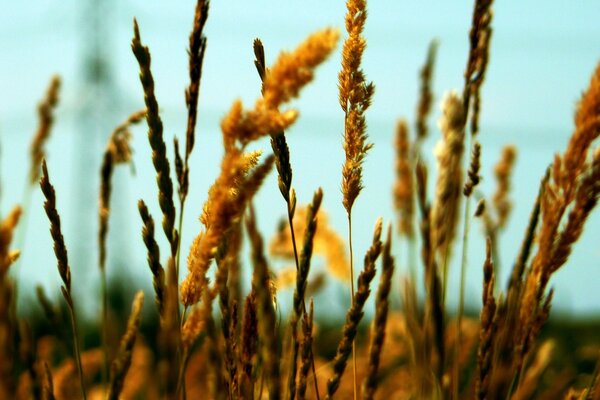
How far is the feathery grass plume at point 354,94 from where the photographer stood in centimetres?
140

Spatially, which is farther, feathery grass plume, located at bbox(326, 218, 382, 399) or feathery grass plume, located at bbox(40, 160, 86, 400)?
feathery grass plume, located at bbox(40, 160, 86, 400)

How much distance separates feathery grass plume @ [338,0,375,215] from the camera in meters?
1.40

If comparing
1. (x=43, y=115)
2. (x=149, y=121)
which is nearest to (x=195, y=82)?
(x=149, y=121)

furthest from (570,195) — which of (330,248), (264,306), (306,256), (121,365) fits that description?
(330,248)

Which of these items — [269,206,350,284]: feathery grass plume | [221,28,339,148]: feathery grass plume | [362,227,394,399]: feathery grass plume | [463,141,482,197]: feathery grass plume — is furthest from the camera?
[269,206,350,284]: feathery grass plume

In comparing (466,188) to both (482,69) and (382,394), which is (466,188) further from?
(382,394)

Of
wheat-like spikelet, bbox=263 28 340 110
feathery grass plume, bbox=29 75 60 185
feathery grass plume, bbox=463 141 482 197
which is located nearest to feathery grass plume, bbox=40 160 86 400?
wheat-like spikelet, bbox=263 28 340 110

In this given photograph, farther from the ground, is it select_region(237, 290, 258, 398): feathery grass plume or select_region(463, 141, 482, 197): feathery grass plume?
select_region(463, 141, 482, 197): feathery grass plume

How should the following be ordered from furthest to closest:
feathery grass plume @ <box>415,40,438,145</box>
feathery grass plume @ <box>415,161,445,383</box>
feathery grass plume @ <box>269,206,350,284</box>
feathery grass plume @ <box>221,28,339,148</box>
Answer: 1. feathery grass plume @ <box>269,206,350,284</box>
2. feathery grass plume @ <box>415,40,438,145</box>
3. feathery grass plume @ <box>415,161,445,383</box>
4. feathery grass plume @ <box>221,28,339,148</box>

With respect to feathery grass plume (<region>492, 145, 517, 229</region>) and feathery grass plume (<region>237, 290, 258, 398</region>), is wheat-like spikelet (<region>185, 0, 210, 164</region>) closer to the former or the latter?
feathery grass plume (<region>237, 290, 258, 398</region>)

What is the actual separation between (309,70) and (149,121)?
14.9 inches

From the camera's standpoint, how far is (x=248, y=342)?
4.22 feet

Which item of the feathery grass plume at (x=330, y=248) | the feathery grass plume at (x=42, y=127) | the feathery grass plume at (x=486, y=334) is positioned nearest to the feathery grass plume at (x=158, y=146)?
the feathery grass plume at (x=486, y=334)

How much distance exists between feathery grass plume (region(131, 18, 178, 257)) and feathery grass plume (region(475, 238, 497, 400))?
18.8 inches
